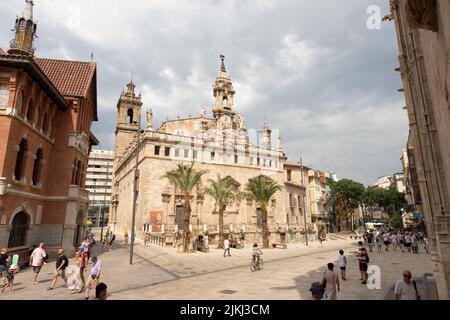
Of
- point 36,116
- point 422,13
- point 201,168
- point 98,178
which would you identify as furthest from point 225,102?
point 98,178

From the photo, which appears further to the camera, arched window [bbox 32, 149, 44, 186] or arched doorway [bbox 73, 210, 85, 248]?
arched doorway [bbox 73, 210, 85, 248]

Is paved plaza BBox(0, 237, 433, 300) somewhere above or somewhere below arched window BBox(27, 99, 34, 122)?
below

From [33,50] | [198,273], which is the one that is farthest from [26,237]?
[33,50]

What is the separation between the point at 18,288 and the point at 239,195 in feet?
117

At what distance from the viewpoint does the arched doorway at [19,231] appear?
653 inches

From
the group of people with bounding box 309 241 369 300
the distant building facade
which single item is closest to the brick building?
the group of people with bounding box 309 241 369 300

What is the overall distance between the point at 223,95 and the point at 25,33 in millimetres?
42189

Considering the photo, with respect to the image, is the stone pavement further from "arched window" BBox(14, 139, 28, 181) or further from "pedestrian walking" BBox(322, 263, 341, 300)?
"arched window" BBox(14, 139, 28, 181)

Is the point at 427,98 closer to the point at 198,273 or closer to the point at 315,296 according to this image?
the point at 315,296

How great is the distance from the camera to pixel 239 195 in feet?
150

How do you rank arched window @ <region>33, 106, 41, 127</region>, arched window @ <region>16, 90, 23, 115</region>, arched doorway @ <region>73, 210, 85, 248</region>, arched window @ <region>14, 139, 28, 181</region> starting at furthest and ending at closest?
arched doorway @ <region>73, 210, 85, 248</region>, arched window @ <region>33, 106, 41, 127</region>, arched window @ <region>14, 139, 28, 181</region>, arched window @ <region>16, 90, 23, 115</region>

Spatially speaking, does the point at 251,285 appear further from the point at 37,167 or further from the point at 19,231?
the point at 37,167

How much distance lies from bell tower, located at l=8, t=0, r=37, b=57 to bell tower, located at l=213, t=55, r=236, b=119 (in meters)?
38.7

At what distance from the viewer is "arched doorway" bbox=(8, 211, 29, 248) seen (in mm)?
16594
